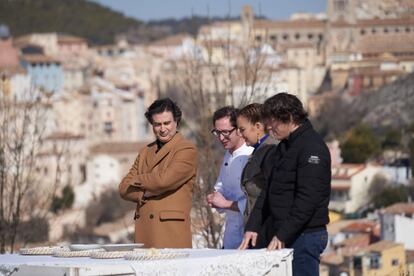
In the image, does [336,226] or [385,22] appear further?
[385,22]

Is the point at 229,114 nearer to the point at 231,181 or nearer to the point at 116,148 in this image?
the point at 231,181

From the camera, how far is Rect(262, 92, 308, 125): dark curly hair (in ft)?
23.1

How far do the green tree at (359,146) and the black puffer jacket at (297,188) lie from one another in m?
52.2

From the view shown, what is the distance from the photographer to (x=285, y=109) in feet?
23.2

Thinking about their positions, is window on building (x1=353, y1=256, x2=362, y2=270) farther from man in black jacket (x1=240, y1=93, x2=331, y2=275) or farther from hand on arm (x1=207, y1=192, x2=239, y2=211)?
man in black jacket (x1=240, y1=93, x2=331, y2=275)

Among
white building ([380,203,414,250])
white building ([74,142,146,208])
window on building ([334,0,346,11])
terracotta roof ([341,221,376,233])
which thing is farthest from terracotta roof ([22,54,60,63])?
white building ([380,203,414,250])

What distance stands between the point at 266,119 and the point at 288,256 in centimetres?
75

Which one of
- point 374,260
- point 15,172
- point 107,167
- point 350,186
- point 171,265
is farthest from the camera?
point 107,167

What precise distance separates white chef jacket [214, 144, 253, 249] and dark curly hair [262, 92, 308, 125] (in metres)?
0.78

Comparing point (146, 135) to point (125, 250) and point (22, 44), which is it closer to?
point (22, 44)

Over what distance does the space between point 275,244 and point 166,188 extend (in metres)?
0.89

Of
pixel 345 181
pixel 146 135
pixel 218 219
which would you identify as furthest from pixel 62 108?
pixel 218 219

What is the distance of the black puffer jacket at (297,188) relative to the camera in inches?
275

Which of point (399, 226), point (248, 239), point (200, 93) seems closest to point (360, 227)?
point (399, 226)
